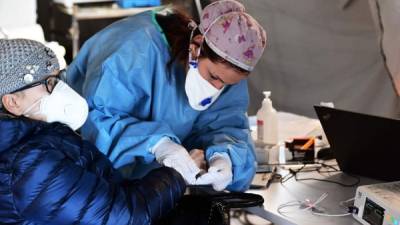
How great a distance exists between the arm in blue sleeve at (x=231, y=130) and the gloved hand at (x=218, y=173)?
0.04m

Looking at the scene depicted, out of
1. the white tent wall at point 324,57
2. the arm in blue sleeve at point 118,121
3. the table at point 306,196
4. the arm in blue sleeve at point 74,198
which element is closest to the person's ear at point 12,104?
the arm in blue sleeve at point 74,198

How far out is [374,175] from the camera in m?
1.74

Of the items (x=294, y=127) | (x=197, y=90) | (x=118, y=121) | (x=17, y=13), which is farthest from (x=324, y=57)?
(x=17, y=13)

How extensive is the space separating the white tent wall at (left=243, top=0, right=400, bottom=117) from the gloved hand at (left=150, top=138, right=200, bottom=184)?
0.86m

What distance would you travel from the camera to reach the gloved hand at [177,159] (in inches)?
61.8

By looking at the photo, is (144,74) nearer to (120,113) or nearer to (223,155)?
(120,113)

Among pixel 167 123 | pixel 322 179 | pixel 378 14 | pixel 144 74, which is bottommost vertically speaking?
pixel 322 179

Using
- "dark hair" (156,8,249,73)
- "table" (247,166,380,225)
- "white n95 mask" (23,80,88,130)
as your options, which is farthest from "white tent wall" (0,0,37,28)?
"table" (247,166,380,225)

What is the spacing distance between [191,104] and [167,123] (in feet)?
0.30

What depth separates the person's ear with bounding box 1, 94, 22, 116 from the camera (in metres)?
1.32

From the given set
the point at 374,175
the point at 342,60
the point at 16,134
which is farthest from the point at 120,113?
the point at 342,60

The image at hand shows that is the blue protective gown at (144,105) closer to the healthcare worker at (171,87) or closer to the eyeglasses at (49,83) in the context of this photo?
the healthcare worker at (171,87)

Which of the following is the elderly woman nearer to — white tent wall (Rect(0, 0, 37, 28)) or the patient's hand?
the patient's hand

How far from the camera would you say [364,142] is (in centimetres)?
165
